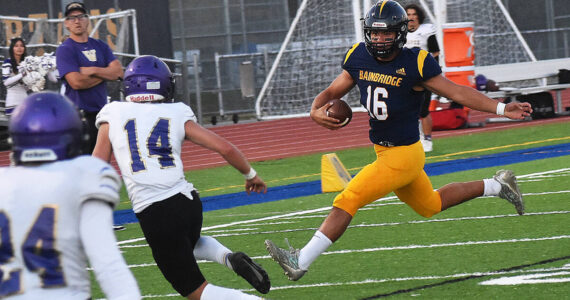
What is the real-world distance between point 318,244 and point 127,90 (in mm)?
1684

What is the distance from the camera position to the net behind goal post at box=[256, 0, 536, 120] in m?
24.6

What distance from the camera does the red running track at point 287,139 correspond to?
17.3m

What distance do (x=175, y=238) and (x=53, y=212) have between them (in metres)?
2.09

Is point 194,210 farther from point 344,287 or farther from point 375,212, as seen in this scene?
point 375,212

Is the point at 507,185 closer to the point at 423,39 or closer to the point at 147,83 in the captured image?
the point at 147,83

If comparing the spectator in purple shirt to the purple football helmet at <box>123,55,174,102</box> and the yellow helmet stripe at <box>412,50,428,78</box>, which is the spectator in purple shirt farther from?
the purple football helmet at <box>123,55,174,102</box>

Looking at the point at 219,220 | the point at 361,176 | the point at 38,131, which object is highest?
A: the point at 38,131

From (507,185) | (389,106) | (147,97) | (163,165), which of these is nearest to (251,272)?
(163,165)

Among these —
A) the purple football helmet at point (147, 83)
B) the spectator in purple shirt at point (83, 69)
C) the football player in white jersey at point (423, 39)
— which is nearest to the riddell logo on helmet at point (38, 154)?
the purple football helmet at point (147, 83)

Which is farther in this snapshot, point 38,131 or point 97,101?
point 97,101

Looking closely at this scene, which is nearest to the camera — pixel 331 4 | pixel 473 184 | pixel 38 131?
pixel 38 131

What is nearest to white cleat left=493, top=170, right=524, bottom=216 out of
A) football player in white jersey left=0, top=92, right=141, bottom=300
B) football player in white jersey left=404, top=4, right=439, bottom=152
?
football player in white jersey left=0, top=92, right=141, bottom=300

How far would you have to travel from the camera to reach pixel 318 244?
6652 millimetres

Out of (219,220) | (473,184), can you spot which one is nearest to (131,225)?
(219,220)
